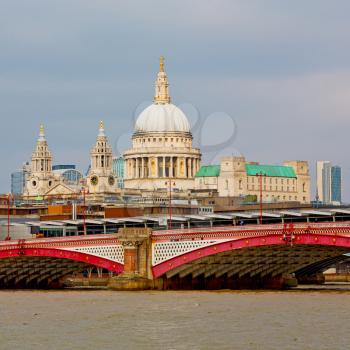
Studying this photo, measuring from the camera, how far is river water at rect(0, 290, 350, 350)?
69.4 metres

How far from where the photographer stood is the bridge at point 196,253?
102312mm

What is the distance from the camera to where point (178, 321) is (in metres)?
78.9

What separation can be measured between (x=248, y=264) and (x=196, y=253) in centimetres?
683

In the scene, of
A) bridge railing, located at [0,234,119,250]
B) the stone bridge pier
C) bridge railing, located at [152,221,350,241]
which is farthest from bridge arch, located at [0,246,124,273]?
bridge railing, located at [152,221,350,241]

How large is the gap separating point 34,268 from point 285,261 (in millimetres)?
19835

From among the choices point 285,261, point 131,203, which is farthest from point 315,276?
point 131,203

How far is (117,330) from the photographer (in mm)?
74938

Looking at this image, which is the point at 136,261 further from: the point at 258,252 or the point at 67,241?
the point at 258,252

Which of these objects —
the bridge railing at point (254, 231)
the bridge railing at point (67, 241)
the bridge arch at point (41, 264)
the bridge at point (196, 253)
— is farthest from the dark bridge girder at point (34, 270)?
the bridge railing at point (254, 231)

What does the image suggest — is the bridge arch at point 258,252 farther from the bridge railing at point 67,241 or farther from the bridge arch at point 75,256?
the bridge railing at point 67,241

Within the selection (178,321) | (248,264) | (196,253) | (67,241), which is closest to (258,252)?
(196,253)

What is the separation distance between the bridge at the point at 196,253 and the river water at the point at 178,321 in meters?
3.77

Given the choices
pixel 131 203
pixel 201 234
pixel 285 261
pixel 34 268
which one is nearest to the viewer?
pixel 201 234

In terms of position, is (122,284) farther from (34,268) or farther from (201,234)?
(34,268)
